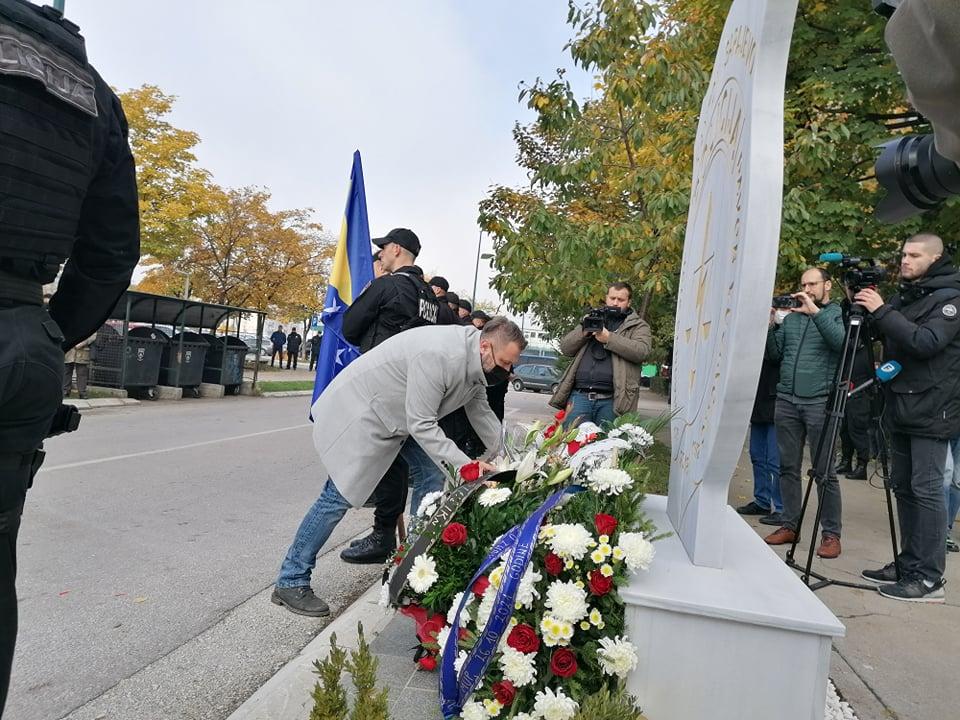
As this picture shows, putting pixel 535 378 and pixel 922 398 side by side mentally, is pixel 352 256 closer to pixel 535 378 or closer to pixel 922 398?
pixel 922 398

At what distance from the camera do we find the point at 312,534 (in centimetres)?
358

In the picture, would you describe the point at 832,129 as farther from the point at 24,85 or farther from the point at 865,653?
the point at 24,85

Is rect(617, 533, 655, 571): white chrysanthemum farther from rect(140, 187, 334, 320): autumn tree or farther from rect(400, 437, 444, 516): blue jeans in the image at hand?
rect(140, 187, 334, 320): autumn tree

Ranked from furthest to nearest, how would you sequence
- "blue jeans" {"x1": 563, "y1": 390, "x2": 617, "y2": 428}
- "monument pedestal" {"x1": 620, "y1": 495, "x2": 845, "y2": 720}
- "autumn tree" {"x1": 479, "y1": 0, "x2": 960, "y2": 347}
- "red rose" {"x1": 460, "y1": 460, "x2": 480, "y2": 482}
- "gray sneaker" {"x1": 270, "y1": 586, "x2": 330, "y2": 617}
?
"autumn tree" {"x1": 479, "y1": 0, "x2": 960, "y2": 347}, "blue jeans" {"x1": 563, "y1": 390, "x2": 617, "y2": 428}, "gray sneaker" {"x1": 270, "y1": 586, "x2": 330, "y2": 617}, "red rose" {"x1": 460, "y1": 460, "x2": 480, "y2": 482}, "monument pedestal" {"x1": 620, "y1": 495, "x2": 845, "y2": 720}

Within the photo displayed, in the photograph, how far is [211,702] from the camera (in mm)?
2744

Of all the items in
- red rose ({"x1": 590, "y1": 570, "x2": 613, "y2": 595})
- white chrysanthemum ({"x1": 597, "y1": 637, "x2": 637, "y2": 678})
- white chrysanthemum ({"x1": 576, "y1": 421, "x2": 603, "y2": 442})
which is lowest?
white chrysanthemum ({"x1": 597, "y1": 637, "x2": 637, "y2": 678})

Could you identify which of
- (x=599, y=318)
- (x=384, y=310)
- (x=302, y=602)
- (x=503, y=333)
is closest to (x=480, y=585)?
(x=503, y=333)

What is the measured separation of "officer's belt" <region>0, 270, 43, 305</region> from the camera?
1.76 metres

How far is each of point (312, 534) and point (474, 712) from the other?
155 centimetres

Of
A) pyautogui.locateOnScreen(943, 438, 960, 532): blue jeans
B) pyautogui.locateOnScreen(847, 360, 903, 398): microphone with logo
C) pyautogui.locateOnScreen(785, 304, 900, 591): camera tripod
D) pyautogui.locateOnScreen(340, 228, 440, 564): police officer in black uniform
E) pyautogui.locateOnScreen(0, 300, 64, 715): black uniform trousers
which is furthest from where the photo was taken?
pyautogui.locateOnScreen(943, 438, 960, 532): blue jeans

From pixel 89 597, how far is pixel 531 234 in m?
5.87

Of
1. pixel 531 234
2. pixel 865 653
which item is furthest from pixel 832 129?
pixel 865 653

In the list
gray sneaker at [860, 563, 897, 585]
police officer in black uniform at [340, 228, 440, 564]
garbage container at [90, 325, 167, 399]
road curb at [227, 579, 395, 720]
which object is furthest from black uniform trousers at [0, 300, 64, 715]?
garbage container at [90, 325, 167, 399]

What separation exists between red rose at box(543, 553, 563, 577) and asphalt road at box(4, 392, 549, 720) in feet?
4.53
